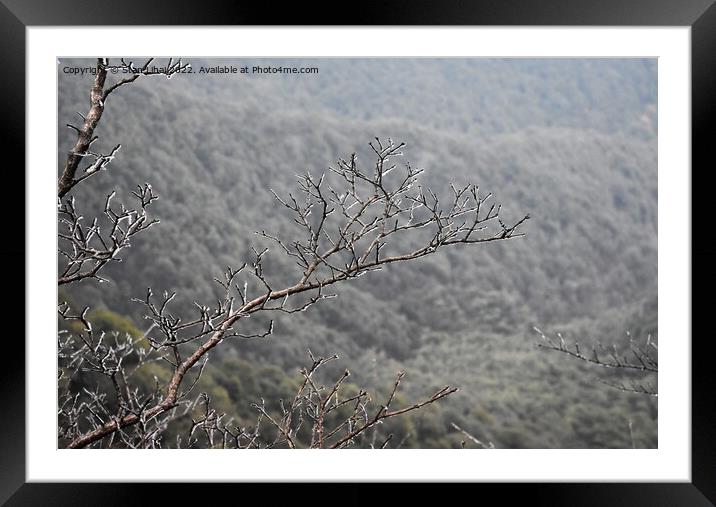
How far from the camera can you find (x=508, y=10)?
1.11m

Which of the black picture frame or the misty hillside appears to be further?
the misty hillside

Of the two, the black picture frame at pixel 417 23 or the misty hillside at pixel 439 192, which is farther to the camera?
the misty hillside at pixel 439 192

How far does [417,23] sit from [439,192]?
24.1 ft

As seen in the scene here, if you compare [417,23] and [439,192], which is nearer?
[417,23]

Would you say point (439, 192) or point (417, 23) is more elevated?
point (439, 192)

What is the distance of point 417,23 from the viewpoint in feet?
3.63

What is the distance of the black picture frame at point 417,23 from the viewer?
3.63ft

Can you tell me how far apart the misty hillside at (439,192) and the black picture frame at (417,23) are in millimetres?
5237

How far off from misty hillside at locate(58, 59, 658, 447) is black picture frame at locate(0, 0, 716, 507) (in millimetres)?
5237

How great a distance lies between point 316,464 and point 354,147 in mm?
7344

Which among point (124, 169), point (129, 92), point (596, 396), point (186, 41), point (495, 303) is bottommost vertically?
point (596, 396)

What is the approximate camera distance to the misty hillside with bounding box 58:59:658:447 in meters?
7.02
